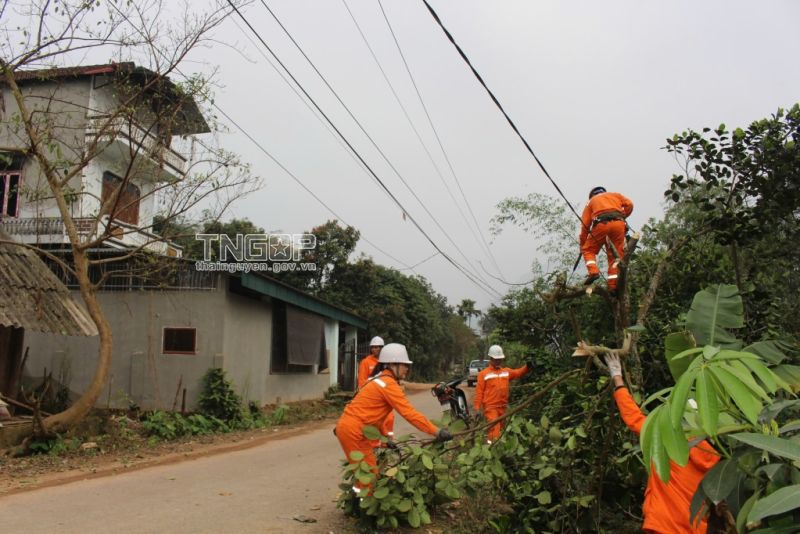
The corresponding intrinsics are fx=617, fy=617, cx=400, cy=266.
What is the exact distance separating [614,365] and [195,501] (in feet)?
16.5

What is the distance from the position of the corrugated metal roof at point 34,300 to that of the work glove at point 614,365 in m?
9.26

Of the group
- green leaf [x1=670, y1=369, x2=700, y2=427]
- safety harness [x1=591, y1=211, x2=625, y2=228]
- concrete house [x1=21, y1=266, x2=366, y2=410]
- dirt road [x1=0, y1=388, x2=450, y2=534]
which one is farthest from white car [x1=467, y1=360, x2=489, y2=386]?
green leaf [x1=670, y1=369, x2=700, y2=427]

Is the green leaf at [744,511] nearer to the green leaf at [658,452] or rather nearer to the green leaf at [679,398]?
the green leaf at [658,452]

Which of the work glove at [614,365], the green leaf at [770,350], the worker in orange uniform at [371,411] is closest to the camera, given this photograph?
the work glove at [614,365]

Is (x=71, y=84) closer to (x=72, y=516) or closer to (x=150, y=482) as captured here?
(x=150, y=482)

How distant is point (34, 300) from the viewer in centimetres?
1045

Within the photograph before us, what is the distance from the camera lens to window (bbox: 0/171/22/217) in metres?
17.6

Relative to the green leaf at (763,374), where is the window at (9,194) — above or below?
above

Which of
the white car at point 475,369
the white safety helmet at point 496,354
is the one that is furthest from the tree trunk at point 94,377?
the white car at point 475,369

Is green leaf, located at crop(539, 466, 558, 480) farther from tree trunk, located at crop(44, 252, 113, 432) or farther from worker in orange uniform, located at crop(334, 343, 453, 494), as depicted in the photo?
tree trunk, located at crop(44, 252, 113, 432)

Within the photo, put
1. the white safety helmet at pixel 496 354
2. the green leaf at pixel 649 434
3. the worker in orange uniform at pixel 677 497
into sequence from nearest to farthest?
the green leaf at pixel 649 434 < the worker in orange uniform at pixel 677 497 < the white safety helmet at pixel 496 354

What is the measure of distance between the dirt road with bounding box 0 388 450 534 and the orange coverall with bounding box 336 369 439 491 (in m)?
0.86

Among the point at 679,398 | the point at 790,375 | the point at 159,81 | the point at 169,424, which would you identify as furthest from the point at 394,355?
the point at 169,424

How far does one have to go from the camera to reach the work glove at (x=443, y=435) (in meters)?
4.96
